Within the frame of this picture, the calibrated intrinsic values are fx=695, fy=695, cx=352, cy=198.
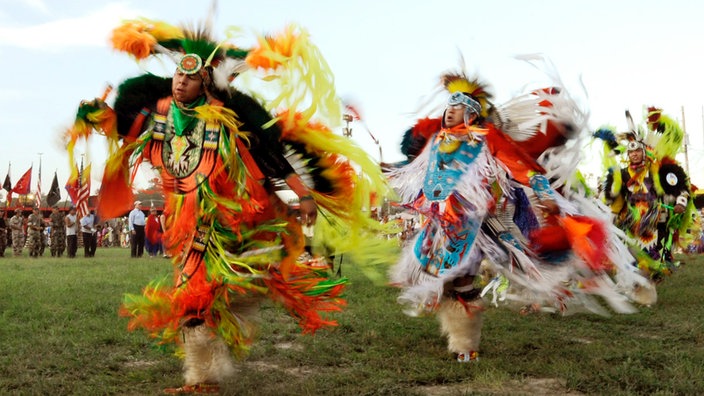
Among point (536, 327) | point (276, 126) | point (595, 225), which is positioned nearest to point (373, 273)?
point (276, 126)

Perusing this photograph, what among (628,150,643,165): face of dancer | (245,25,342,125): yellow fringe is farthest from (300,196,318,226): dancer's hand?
(628,150,643,165): face of dancer

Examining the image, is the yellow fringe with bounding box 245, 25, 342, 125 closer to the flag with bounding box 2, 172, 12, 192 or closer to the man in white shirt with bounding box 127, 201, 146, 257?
the man in white shirt with bounding box 127, 201, 146, 257

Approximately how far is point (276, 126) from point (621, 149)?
21.7 ft

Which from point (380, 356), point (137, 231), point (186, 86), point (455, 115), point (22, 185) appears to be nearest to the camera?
point (186, 86)

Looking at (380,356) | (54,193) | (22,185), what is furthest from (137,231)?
(380,356)

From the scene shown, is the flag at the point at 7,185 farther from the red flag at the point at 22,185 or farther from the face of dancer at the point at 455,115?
the face of dancer at the point at 455,115

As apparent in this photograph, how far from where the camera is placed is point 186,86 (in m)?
3.82

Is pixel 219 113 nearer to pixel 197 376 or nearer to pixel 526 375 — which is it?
pixel 197 376

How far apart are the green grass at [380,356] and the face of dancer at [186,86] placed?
1.43 metres

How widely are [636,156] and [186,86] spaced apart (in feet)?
20.4

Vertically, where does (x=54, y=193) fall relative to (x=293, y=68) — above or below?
above

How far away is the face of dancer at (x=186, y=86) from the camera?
382 centimetres

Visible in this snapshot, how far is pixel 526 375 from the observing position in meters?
4.27

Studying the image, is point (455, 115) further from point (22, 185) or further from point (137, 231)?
point (22, 185)
